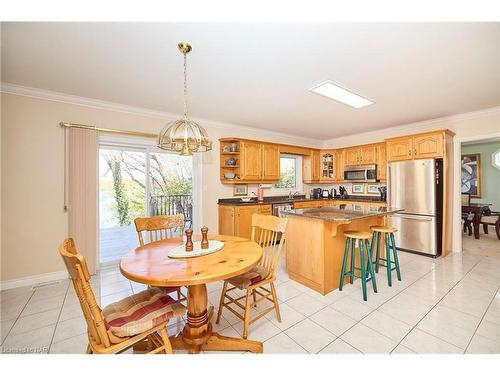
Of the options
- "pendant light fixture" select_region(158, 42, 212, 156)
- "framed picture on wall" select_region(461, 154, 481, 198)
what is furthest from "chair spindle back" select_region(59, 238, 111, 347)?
"framed picture on wall" select_region(461, 154, 481, 198)

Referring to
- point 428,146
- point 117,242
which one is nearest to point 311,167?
point 428,146

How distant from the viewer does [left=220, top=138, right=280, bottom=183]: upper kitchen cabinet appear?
4.26 m

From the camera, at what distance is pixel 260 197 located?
4641mm

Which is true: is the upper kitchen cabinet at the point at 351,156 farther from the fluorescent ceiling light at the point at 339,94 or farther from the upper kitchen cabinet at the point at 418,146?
the fluorescent ceiling light at the point at 339,94

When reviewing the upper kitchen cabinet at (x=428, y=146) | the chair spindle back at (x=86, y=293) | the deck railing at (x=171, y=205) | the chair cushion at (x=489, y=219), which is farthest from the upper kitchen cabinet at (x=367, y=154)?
the chair spindle back at (x=86, y=293)

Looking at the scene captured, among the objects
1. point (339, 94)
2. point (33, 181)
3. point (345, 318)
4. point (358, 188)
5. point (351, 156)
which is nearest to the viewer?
point (345, 318)

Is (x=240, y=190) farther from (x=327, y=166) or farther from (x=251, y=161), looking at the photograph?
(x=327, y=166)

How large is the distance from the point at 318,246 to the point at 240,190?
2.42 m

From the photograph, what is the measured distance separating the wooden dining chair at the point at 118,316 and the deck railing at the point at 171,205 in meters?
2.56

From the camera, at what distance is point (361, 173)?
197 inches
